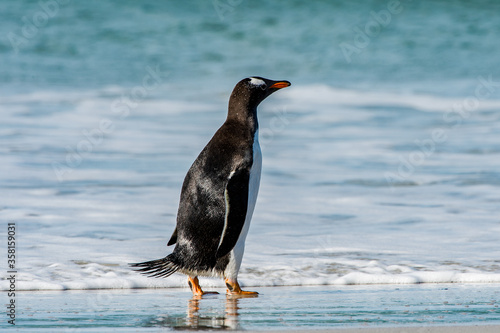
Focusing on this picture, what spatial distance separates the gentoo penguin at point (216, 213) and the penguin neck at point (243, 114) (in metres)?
0.12

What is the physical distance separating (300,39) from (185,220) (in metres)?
16.8

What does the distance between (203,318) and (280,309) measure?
44cm

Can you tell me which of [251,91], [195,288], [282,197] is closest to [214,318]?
[195,288]

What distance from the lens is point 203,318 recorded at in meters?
3.70

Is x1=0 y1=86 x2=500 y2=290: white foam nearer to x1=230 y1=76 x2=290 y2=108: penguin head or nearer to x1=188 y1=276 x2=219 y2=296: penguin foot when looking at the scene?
x1=188 y1=276 x2=219 y2=296: penguin foot

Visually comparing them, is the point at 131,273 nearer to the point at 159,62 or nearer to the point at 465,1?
the point at 159,62

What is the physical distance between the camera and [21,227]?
6527 millimetres

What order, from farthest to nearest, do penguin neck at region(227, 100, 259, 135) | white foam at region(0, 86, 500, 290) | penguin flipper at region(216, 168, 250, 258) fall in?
white foam at region(0, 86, 500, 290) → penguin neck at region(227, 100, 259, 135) → penguin flipper at region(216, 168, 250, 258)

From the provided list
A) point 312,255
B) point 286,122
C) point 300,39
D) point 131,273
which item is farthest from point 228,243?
point 300,39

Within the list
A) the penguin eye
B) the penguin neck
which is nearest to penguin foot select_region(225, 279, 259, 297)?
the penguin neck

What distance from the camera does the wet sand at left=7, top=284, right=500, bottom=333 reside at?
3451mm

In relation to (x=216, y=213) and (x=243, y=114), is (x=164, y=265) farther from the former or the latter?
(x=243, y=114)

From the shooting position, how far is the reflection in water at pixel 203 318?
136 inches

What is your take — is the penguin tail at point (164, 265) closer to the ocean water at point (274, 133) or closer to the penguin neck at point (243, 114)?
the ocean water at point (274, 133)
